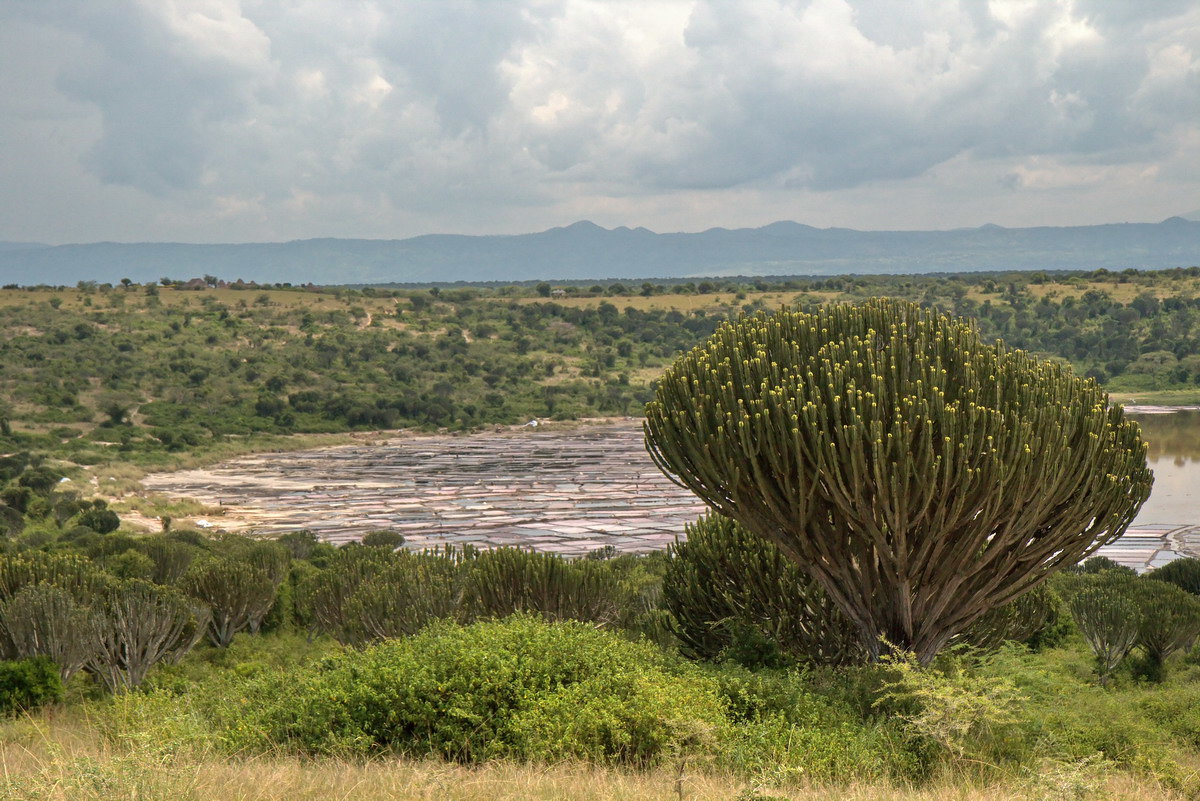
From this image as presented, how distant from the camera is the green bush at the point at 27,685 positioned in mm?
14484

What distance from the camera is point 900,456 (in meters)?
9.93

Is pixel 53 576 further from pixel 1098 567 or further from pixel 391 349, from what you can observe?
pixel 391 349

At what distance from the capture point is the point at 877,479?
32.3 ft

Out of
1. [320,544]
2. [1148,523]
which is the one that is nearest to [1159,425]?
[1148,523]

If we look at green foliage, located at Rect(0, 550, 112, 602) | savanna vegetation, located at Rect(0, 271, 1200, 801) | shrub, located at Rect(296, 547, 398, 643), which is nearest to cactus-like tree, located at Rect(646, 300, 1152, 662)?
savanna vegetation, located at Rect(0, 271, 1200, 801)

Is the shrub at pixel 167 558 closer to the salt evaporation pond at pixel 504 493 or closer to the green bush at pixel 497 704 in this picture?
the salt evaporation pond at pixel 504 493

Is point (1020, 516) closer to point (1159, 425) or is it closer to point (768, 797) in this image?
point (768, 797)

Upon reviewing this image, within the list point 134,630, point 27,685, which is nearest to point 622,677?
point 27,685

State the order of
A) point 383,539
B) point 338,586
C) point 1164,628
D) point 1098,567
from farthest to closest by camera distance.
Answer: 1. point 383,539
2. point 1098,567
3. point 338,586
4. point 1164,628

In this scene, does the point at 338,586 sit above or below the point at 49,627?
below

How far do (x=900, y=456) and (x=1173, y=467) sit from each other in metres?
48.4

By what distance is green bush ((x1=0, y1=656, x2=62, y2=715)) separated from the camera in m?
14.5

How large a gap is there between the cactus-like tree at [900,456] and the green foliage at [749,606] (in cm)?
128

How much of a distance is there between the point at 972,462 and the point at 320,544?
25324 mm
